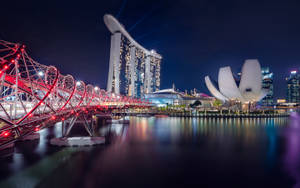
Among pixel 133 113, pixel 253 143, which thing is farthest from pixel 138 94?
pixel 253 143

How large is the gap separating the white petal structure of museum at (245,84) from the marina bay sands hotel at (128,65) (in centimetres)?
3107

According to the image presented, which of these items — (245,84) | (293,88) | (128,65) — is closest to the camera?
(245,84)

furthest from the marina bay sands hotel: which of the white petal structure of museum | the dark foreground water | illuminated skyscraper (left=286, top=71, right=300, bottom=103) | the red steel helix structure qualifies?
illuminated skyscraper (left=286, top=71, right=300, bottom=103)

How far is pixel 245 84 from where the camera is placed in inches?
2149

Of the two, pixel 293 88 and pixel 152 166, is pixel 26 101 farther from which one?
pixel 293 88

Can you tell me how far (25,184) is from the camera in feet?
30.0

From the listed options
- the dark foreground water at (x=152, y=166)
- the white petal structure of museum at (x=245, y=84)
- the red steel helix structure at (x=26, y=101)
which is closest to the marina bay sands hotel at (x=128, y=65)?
the white petal structure of museum at (x=245, y=84)

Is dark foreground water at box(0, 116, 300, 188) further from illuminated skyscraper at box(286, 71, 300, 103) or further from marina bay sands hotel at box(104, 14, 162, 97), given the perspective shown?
illuminated skyscraper at box(286, 71, 300, 103)

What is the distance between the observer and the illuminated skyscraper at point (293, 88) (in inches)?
5640

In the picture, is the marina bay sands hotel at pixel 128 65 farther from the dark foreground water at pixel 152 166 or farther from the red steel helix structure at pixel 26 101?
the red steel helix structure at pixel 26 101

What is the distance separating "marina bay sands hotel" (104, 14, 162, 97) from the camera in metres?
70.2

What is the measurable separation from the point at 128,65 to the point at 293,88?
120333 millimetres

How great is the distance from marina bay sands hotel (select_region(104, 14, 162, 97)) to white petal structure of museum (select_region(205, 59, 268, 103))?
31074 mm

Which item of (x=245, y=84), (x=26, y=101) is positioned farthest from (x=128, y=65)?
(x=26, y=101)
